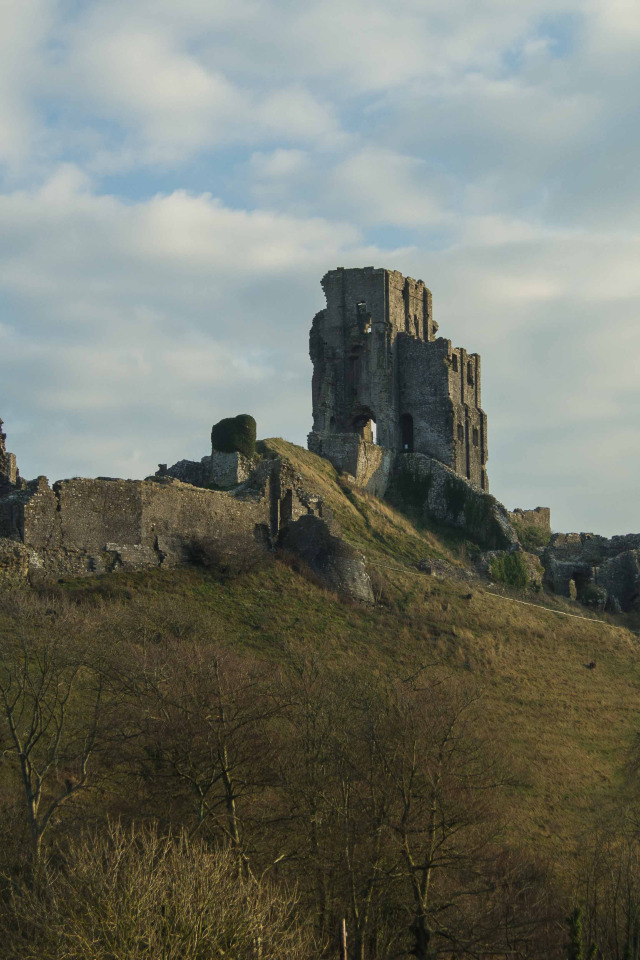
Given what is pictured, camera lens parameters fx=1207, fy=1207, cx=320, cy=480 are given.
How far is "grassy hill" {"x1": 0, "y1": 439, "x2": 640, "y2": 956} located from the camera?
28.8 metres

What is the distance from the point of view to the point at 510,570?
51625mm

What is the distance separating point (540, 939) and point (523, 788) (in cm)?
682

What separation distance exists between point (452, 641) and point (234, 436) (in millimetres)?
13245

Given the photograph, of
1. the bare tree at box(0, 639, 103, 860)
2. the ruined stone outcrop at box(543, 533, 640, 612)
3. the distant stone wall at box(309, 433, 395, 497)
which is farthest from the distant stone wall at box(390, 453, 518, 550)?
the bare tree at box(0, 639, 103, 860)

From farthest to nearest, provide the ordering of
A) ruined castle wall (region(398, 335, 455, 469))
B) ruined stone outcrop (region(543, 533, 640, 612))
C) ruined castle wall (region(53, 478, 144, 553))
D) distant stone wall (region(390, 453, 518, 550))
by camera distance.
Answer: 1. ruined castle wall (region(398, 335, 455, 469))
2. distant stone wall (region(390, 453, 518, 550))
3. ruined stone outcrop (region(543, 533, 640, 612))
4. ruined castle wall (region(53, 478, 144, 553))

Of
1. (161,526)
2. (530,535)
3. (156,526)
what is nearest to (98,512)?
(156,526)

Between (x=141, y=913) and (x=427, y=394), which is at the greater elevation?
(x=427, y=394)

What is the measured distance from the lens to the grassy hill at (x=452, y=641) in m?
28.8

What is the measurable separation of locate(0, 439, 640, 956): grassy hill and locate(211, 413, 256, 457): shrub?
3658 mm

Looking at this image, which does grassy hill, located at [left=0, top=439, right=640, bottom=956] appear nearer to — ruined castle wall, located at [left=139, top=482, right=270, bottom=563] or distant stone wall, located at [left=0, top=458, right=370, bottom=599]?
distant stone wall, located at [left=0, top=458, right=370, bottom=599]

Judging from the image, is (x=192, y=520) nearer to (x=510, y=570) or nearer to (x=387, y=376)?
(x=510, y=570)

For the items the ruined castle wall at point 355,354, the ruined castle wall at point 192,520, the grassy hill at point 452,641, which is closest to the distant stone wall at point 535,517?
the ruined castle wall at point 355,354

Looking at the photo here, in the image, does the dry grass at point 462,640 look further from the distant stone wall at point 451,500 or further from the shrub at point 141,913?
the shrub at point 141,913

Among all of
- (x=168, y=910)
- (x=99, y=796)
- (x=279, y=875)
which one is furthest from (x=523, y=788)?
(x=168, y=910)
